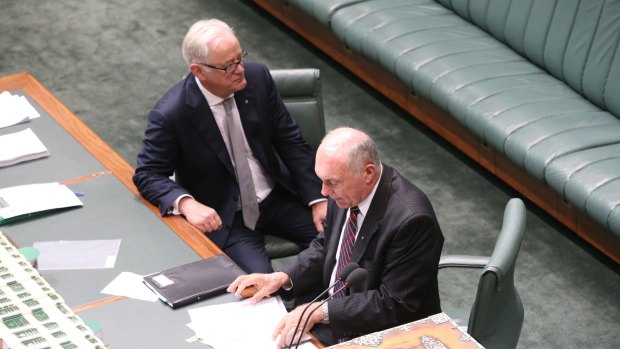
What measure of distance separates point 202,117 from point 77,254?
0.80 meters

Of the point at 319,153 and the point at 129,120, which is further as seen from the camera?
the point at 129,120

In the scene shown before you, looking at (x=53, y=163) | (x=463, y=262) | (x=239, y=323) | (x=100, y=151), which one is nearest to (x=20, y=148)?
(x=53, y=163)

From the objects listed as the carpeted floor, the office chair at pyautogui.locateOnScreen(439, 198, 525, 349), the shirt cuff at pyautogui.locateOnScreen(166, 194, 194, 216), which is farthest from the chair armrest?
the shirt cuff at pyautogui.locateOnScreen(166, 194, 194, 216)

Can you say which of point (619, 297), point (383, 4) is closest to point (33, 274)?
point (619, 297)

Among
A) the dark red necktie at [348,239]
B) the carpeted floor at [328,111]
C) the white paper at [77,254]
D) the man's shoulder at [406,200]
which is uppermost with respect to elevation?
the man's shoulder at [406,200]

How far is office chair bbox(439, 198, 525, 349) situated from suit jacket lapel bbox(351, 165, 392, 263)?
0.39 metres

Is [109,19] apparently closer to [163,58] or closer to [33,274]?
[163,58]

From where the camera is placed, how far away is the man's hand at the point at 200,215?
4309mm

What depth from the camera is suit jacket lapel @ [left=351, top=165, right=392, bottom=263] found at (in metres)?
3.84

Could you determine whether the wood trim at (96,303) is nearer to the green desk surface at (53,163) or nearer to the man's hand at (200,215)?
the man's hand at (200,215)

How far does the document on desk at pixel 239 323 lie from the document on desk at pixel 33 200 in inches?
33.1

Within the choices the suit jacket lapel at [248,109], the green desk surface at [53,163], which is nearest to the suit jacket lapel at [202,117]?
the suit jacket lapel at [248,109]

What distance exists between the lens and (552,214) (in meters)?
5.57

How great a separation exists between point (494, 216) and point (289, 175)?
4.36 feet
